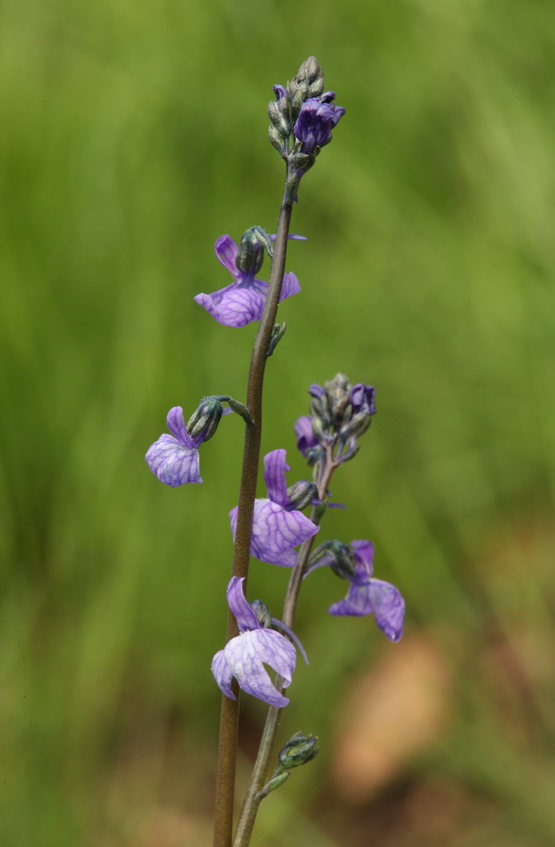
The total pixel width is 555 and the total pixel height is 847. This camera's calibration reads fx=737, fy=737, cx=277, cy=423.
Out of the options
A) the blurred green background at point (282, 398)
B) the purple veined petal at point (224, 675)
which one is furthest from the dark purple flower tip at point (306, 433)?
the blurred green background at point (282, 398)

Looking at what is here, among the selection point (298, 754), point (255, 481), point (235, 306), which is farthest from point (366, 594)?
point (235, 306)

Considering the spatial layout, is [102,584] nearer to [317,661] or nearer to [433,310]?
[317,661]

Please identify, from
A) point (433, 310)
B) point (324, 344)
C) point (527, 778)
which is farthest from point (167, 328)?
point (527, 778)

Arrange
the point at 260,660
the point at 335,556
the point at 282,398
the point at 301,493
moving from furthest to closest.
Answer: the point at 282,398
the point at 335,556
the point at 301,493
the point at 260,660

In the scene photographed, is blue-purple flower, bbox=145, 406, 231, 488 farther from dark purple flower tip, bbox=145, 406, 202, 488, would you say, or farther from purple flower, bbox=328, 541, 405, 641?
purple flower, bbox=328, 541, 405, 641

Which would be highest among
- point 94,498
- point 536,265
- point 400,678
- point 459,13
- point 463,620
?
point 459,13

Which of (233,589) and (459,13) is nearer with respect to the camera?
(233,589)

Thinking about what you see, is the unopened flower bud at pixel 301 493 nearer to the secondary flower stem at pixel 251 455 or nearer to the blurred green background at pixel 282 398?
the secondary flower stem at pixel 251 455

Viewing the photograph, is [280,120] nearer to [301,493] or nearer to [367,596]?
[301,493]

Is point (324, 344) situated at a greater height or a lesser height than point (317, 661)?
greater
